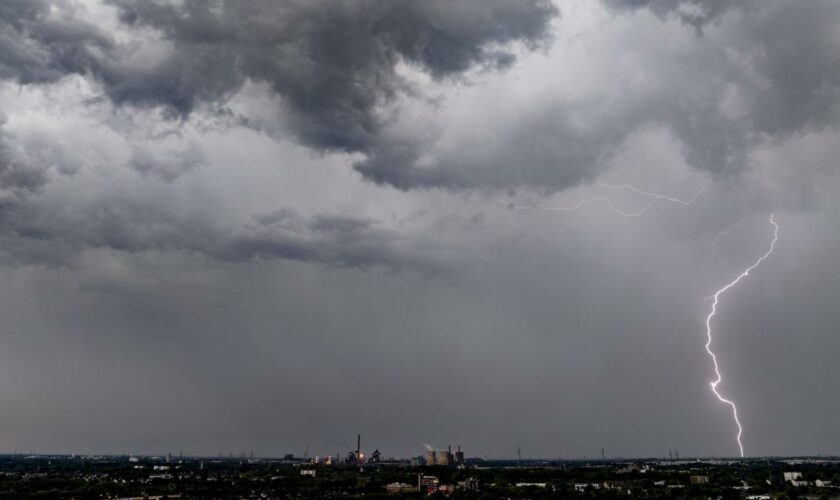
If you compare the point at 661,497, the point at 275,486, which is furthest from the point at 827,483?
the point at 275,486

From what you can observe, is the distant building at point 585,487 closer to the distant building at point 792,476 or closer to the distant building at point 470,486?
the distant building at point 470,486

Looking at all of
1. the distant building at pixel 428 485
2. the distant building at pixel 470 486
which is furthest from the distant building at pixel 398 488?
the distant building at pixel 470 486

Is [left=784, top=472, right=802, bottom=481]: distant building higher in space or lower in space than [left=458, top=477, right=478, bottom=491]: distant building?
lower

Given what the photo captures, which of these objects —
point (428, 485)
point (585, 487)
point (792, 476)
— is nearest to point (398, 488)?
point (428, 485)

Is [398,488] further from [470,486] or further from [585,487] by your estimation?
[585,487]

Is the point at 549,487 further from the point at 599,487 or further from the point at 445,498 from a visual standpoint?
Answer: the point at 445,498

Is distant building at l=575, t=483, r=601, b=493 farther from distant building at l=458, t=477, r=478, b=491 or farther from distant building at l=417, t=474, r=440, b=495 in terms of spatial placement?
distant building at l=417, t=474, r=440, b=495

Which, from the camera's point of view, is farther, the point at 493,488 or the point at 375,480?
the point at 375,480

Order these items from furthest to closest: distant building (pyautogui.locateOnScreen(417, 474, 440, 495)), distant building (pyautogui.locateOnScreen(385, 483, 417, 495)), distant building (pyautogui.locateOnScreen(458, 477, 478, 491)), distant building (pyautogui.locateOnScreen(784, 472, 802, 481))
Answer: distant building (pyautogui.locateOnScreen(784, 472, 802, 481))
distant building (pyautogui.locateOnScreen(458, 477, 478, 491))
distant building (pyautogui.locateOnScreen(417, 474, 440, 495))
distant building (pyautogui.locateOnScreen(385, 483, 417, 495))

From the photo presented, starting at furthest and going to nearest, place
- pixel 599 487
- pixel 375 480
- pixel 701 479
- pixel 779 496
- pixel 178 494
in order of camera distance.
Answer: pixel 375 480
pixel 701 479
pixel 599 487
pixel 178 494
pixel 779 496

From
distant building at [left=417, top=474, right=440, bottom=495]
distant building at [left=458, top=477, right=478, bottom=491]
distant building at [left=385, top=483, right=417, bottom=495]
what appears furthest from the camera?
distant building at [left=458, top=477, right=478, bottom=491]

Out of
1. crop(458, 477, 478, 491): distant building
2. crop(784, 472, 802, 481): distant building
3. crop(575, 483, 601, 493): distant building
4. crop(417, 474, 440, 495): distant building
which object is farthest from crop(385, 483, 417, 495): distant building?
crop(784, 472, 802, 481): distant building
